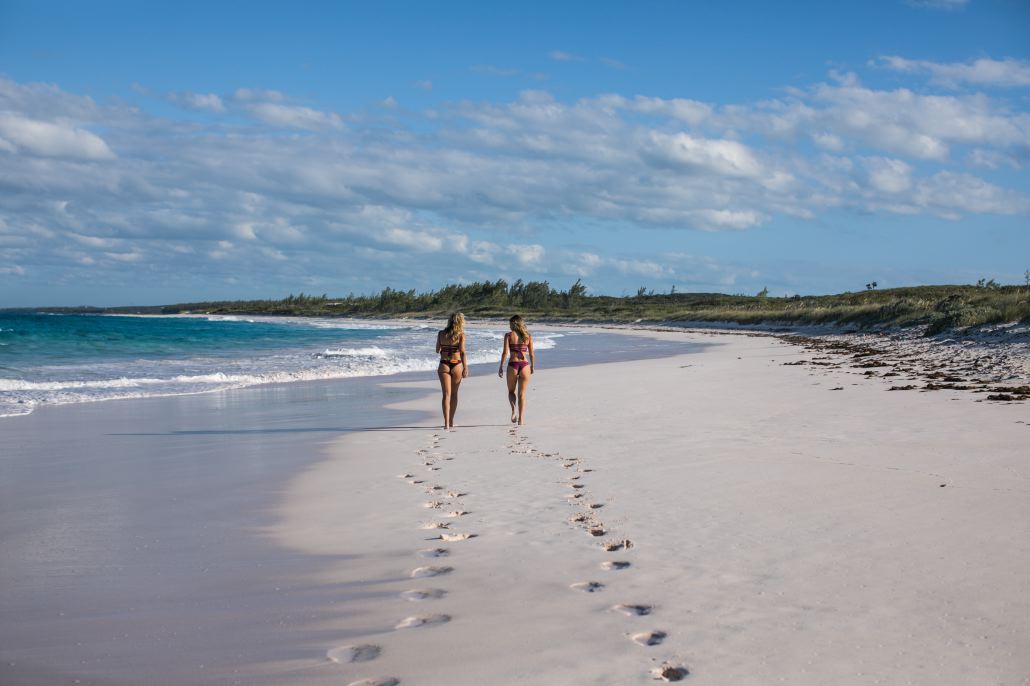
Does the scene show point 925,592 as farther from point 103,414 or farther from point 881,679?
point 103,414

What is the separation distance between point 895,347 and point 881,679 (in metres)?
24.3

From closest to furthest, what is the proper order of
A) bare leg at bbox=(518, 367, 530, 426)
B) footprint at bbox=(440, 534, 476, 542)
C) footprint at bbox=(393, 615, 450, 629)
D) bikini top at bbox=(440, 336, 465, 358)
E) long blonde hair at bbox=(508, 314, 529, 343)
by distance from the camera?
footprint at bbox=(393, 615, 450, 629)
footprint at bbox=(440, 534, 476, 542)
bare leg at bbox=(518, 367, 530, 426)
bikini top at bbox=(440, 336, 465, 358)
long blonde hair at bbox=(508, 314, 529, 343)

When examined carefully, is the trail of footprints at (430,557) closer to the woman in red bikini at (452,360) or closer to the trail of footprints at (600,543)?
the trail of footprints at (600,543)

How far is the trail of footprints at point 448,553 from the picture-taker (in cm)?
358

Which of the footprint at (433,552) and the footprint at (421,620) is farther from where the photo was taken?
the footprint at (433,552)

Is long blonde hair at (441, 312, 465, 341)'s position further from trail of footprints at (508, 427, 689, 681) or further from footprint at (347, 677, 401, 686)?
footprint at (347, 677, 401, 686)

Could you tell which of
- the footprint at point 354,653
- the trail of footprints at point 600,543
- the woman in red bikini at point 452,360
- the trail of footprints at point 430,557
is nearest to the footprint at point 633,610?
the trail of footprints at point 600,543

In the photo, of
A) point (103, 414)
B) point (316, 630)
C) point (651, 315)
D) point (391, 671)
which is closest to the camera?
point (391, 671)

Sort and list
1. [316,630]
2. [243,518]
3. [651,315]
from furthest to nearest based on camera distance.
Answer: [651,315], [243,518], [316,630]

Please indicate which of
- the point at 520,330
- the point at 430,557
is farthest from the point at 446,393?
the point at 430,557

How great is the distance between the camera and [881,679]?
317 cm

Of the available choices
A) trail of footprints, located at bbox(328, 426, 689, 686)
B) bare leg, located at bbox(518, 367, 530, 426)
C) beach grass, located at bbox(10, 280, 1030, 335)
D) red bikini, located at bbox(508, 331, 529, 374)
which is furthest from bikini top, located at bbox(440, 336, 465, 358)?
beach grass, located at bbox(10, 280, 1030, 335)

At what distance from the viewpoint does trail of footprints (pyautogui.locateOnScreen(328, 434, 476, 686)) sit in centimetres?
361

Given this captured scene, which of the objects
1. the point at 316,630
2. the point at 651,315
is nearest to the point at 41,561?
the point at 316,630
